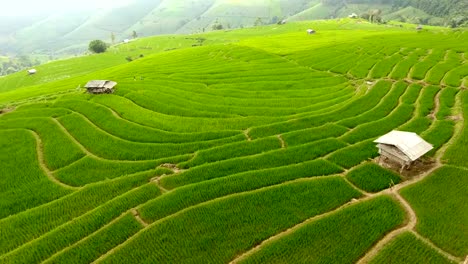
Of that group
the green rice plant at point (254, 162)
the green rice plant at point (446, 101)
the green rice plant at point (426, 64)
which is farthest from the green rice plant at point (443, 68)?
the green rice plant at point (254, 162)

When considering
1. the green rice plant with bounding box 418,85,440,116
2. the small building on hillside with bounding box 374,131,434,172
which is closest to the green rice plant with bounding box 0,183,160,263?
the small building on hillside with bounding box 374,131,434,172

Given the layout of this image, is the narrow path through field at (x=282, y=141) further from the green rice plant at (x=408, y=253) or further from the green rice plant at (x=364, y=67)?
the green rice plant at (x=364, y=67)

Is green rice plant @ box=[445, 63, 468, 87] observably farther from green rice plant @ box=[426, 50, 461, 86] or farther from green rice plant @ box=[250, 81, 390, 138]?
green rice plant @ box=[250, 81, 390, 138]

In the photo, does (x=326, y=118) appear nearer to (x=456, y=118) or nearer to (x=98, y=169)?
(x=456, y=118)

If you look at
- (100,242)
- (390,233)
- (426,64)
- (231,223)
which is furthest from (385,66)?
(100,242)

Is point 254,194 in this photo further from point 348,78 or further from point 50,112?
point 348,78

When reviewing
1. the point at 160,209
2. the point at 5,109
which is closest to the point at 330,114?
the point at 160,209
